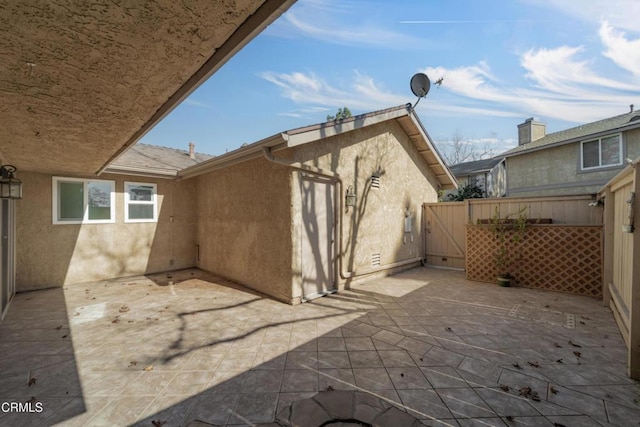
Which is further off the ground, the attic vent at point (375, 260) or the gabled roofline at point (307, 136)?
the gabled roofline at point (307, 136)

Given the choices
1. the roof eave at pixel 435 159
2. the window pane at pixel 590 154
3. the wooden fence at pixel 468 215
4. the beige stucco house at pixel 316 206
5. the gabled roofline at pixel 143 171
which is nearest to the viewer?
the beige stucco house at pixel 316 206

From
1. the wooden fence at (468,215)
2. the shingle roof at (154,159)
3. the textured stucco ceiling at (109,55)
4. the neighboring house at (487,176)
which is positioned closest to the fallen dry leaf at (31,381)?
the textured stucco ceiling at (109,55)

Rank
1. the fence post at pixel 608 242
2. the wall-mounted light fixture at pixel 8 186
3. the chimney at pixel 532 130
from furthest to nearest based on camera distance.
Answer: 1. the chimney at pixel 532 130
2. the fence post at pixel 608 242
3. the wall-mounted light fixture at pixel 8 186

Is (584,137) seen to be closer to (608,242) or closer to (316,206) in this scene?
(608,242)

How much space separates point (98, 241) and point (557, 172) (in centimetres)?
1843

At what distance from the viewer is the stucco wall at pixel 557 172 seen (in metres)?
10.6

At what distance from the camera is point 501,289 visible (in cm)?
623

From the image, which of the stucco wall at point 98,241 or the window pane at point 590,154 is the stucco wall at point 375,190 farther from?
the window pane at point 590,154

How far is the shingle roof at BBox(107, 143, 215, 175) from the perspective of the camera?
24.4 feet

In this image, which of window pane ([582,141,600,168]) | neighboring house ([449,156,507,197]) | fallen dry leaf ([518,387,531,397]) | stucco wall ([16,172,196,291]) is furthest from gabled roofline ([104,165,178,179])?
window pane ([582,141,600,168])

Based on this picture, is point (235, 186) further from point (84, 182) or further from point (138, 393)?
point (138, 393)

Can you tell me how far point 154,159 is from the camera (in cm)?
890

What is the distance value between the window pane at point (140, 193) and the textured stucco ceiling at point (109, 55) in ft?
14.9

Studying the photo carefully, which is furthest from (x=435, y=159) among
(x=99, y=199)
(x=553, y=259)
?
(x=99, y=199)
